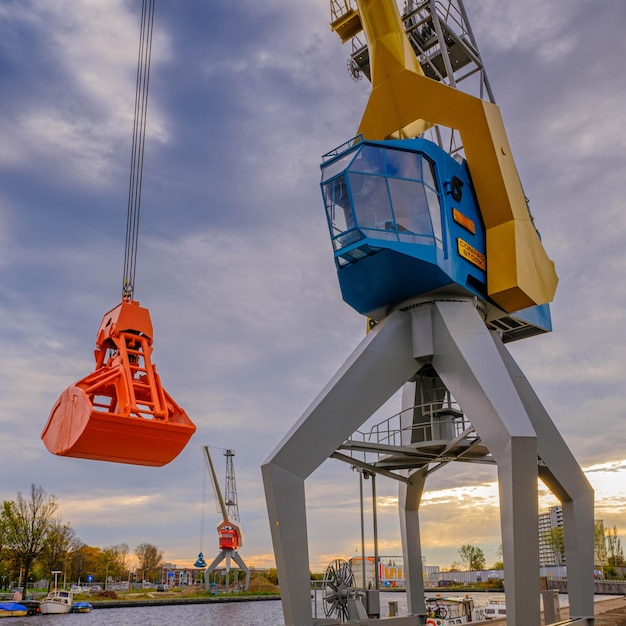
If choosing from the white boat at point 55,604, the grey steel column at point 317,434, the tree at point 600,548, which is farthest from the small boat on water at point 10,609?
the tree at point 600,548

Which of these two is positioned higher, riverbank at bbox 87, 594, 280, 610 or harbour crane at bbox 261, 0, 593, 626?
harbour crane at bbox 261, 0, 593, 626

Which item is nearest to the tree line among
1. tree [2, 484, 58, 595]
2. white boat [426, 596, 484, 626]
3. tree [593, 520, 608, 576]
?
tree [2, 484, 58, 595]

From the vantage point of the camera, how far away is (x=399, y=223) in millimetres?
18500

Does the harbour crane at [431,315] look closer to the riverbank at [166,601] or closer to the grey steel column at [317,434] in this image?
the grey steel column at [317,434]

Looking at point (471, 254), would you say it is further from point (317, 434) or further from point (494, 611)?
point (494, 611)

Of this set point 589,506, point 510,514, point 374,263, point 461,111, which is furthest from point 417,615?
point 461,111

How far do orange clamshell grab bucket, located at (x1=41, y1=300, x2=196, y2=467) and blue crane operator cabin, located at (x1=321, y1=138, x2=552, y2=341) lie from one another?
21.6 feet

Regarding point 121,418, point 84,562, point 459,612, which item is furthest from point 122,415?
point 84,562

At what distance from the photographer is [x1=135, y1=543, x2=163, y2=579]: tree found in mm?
99750

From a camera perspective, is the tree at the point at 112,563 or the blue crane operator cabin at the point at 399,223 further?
the tree at the point at 112,563

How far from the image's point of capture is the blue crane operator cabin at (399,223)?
18328mm

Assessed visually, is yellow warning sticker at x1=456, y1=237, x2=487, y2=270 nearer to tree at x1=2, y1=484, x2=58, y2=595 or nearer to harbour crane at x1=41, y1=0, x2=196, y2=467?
harbour crane at x1=41, y1=0, x2=196, y2=467

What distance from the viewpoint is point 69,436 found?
15.7 m

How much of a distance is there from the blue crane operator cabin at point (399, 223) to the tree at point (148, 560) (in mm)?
92485
